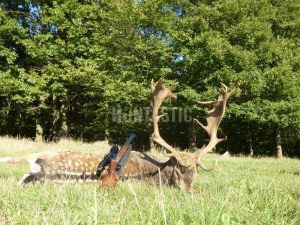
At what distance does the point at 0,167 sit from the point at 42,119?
20971 millimetres

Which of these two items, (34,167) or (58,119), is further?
(58,119)

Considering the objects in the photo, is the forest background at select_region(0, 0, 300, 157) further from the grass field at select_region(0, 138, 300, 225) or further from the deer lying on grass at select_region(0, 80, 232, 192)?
the grass field at select_region(0, 138, 300, 225)

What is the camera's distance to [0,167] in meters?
9.06

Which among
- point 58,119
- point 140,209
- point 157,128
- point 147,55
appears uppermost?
point 147,55

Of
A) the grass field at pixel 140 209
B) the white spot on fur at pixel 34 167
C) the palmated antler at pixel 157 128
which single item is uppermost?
the palmated antler at pixel 157 128

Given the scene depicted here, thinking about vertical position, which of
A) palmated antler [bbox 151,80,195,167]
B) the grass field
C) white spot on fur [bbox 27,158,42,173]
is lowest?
the grass field

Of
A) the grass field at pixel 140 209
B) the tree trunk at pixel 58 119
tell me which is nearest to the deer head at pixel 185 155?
the grass field at pixel 140 209

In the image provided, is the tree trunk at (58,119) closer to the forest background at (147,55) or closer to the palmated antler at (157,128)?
the forest background at (147,55)

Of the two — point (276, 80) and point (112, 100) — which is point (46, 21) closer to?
point (112, 100)

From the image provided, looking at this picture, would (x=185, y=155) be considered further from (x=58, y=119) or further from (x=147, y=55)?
(x=58, y=119)

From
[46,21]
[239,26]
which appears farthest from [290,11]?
[46,21]

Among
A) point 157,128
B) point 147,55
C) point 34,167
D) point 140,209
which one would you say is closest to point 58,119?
point 147,55

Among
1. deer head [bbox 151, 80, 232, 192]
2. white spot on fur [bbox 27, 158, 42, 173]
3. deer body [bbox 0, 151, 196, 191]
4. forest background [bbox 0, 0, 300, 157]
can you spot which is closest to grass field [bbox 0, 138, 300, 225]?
deer body [bbox 0, 151, 196, 191]

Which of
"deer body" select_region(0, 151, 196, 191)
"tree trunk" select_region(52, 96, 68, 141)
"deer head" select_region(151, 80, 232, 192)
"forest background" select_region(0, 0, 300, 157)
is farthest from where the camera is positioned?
"tree trunk" select_region(52, 96, 68, 141)
